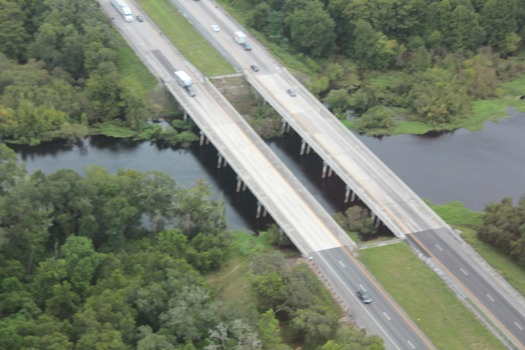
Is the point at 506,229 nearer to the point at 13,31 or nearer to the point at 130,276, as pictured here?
the point at 130,276

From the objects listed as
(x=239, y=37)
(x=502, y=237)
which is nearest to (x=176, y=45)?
(x=239, y=37)

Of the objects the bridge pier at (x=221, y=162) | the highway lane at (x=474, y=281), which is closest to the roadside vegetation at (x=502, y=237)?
the highway lane at (x=474, y=281)

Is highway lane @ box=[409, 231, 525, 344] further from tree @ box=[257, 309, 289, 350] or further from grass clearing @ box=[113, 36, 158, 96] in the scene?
grass clearing @ box=[113, 36, 158, 96]

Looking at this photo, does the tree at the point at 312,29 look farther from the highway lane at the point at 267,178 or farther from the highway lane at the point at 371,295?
the highway lane at the point at 371,295

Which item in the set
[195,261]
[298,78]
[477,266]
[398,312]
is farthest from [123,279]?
[298,78]

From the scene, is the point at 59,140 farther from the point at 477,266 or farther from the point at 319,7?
the point at 477,266

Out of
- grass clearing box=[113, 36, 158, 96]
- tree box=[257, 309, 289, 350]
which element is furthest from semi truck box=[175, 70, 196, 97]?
tree box=[257, 309, 289, 350]

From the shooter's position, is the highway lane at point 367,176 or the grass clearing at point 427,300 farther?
the highway lane at point 367,176

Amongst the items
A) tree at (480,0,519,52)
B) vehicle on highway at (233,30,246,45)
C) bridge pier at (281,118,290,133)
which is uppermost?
tree at (480,0,519,52)
